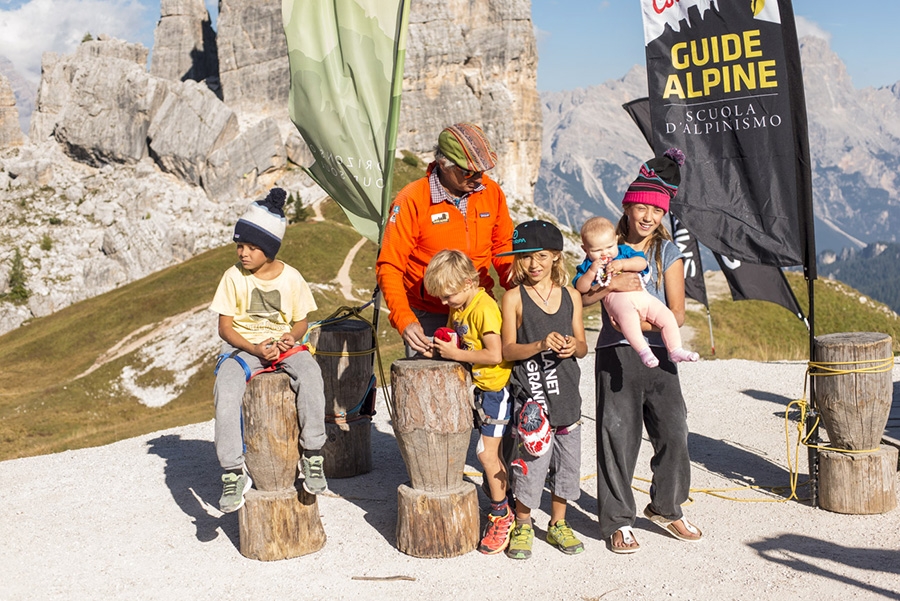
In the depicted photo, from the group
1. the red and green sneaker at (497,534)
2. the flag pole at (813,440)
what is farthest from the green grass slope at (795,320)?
the red and green sneaker at (497,534)

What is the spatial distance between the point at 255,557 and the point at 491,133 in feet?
314

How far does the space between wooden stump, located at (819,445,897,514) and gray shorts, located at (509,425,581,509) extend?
104 inches

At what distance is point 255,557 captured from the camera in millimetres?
6949

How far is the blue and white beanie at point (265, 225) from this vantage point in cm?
685

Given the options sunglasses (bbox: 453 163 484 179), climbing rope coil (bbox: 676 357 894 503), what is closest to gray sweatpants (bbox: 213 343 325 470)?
sunglasses (bbox: 453 163 484 179)

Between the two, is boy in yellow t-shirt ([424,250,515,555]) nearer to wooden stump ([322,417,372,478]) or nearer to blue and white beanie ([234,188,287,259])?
blue and white beanie ([234,188,287,259])

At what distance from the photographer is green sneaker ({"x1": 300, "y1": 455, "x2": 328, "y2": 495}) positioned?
22.1ft

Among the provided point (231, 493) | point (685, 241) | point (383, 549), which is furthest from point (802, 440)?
point (685, 241)

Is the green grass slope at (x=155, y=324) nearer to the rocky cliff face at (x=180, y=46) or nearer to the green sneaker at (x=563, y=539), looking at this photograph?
the green sneaker at (x=563, y=539)

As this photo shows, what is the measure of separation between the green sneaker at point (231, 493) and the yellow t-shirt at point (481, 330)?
2.10 m

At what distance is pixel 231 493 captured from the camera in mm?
6652

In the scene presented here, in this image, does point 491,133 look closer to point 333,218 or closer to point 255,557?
point 333,218

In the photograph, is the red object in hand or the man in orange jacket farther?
the man in orange jacket

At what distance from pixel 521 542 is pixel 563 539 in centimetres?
36
